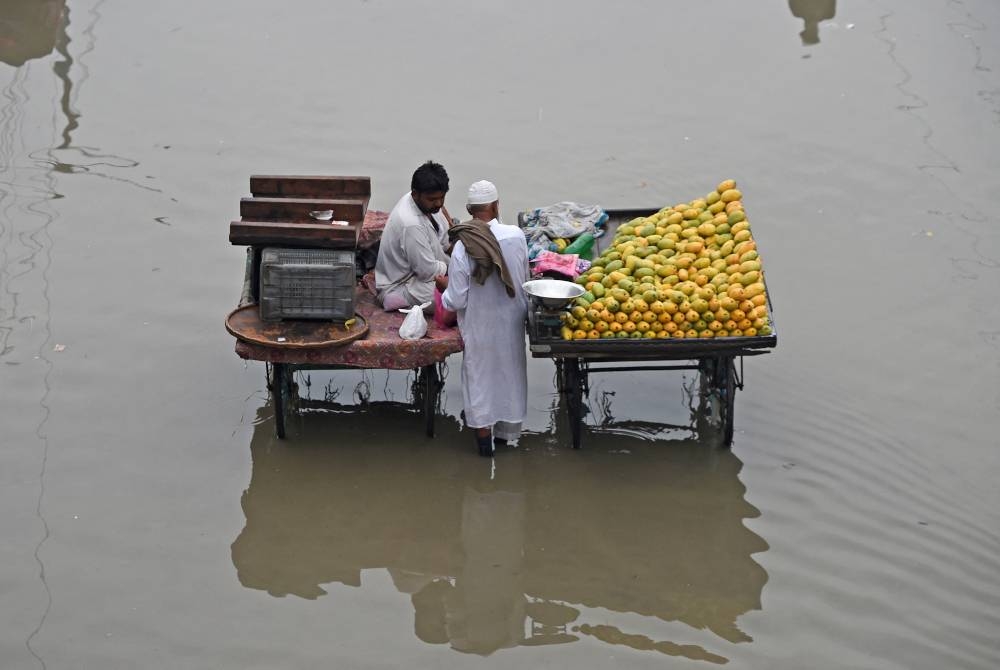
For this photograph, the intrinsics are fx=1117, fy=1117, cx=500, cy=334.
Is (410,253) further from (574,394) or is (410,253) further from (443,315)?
(574,394)

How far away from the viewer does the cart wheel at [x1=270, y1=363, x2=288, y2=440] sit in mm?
6270

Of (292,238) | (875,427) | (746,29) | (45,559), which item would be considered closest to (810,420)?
(875,427)

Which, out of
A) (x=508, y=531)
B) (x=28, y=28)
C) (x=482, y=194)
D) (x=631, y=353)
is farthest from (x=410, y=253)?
(x=28, y=28)

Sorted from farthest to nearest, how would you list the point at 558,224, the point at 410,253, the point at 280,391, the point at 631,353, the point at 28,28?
1. the point at 28,28
2. the point at 558,224
3. the point at 410,253
4. the point at 280,391
5. the point at 631,353

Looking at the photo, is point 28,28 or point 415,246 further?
point 28,28

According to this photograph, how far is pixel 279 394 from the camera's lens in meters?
6.35

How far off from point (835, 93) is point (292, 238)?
268 inches

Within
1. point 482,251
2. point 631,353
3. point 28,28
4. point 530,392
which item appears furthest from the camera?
point 28,28

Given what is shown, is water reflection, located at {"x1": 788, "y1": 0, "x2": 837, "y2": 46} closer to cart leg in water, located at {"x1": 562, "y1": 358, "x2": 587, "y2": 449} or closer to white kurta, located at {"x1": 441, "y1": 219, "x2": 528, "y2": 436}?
cart leg in water, located at {"x1": 562, "y1": 358, "x2": 587, "y2": 449}

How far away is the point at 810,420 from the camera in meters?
6.72

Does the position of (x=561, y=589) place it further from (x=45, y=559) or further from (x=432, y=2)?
(x=432, y=2)

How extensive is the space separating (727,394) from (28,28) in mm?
9218

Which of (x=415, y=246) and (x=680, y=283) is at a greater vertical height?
(x=415, y=246)

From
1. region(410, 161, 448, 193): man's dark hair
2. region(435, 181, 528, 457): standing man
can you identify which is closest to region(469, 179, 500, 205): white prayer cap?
region(435, 181, 528, 457): standing man
